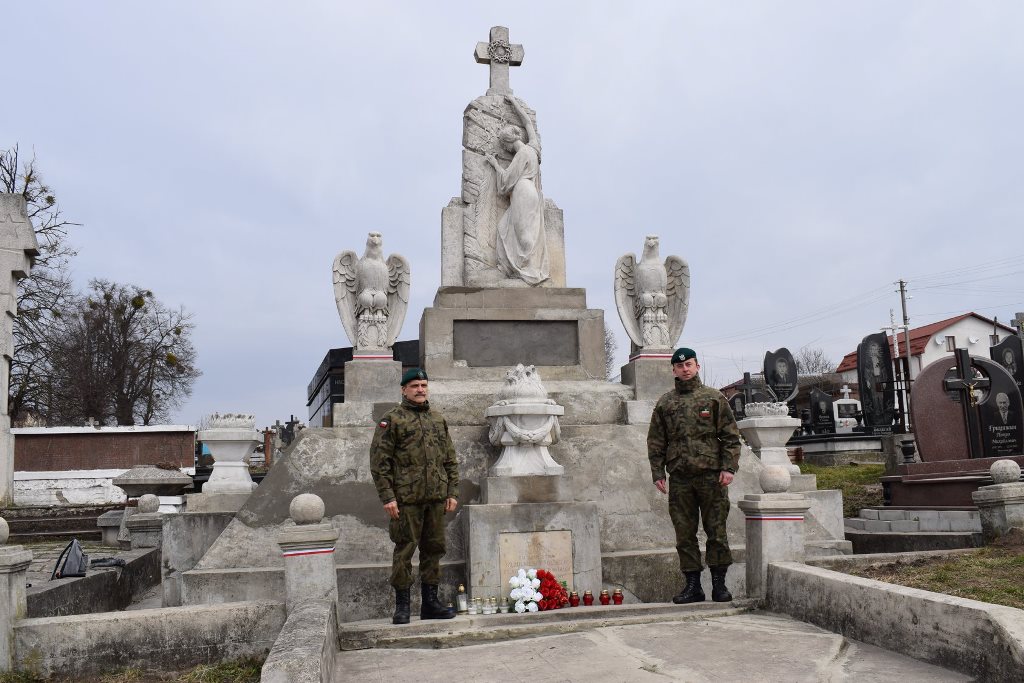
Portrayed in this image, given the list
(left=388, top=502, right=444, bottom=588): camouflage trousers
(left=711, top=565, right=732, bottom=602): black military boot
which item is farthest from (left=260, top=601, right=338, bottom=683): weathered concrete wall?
(left=711, top=565, right=732, bottom=602): black military boot

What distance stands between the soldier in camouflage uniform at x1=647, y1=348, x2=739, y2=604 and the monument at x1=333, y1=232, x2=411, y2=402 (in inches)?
148

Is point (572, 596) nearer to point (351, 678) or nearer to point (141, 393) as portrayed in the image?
point (351, 678)

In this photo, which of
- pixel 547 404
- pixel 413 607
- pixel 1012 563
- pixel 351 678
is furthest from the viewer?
pixel 547 404

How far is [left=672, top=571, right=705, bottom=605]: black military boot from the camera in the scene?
579 cm

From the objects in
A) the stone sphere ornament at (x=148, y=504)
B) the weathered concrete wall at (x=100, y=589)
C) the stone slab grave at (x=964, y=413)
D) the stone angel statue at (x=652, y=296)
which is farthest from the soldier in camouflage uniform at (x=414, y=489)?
the stone slab grave at (x=964, y=413)

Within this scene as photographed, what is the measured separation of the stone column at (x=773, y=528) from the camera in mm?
5891

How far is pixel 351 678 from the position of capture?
4.33 meters

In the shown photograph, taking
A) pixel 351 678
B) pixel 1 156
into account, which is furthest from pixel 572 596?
pixel 1 156

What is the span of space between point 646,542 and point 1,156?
77.7 ft

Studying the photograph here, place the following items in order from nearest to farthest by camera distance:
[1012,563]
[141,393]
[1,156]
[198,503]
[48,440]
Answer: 1. [1012,563]
2. [198,503]
3. [48,440]
4. [1,156]
5. [141,393]

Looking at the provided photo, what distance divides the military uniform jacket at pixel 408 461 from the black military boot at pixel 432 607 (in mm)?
617

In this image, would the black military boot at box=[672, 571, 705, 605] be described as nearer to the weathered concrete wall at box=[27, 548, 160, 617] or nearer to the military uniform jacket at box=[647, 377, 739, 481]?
the military uniform jacket at box=[647, 377, 739, 481]

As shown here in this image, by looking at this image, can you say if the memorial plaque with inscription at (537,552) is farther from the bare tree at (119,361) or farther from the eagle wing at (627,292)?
the bare tree at (119,361)

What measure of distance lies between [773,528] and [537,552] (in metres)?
1.80
